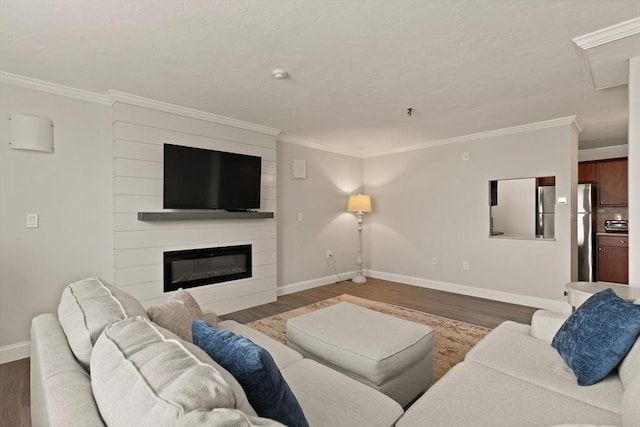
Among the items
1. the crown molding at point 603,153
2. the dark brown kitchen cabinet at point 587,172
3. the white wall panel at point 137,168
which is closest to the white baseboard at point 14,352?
the white wall panel at point 137,168

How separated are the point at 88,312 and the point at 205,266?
2.69 meters

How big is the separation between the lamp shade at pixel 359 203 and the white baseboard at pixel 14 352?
4.44 m

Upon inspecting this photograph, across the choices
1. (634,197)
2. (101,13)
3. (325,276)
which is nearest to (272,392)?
(101,13)

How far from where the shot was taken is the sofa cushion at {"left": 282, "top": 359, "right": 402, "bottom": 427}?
1247 millimetres

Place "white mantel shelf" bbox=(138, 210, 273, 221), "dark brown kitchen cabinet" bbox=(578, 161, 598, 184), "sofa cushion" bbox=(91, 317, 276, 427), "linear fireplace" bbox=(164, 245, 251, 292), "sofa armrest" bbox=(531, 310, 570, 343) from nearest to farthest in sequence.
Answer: "sofa cushion" bbox=(91, 317, 276, 427) < "sofa armrest" bbox=(531, 310, 570, 343) < "white mantel shelf" bbox=(138, 210, 273, 221) < "linear fireplace" bbox=(164, 245, 251, 292) < "dark brown kitchen cabinet" bbox=(578, 161, 598, 184)

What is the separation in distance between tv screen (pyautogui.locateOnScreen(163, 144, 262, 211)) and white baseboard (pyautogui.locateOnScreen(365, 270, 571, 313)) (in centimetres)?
287

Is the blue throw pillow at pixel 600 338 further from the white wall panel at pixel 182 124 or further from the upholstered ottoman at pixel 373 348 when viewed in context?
the white wall panel at pixel 182 124

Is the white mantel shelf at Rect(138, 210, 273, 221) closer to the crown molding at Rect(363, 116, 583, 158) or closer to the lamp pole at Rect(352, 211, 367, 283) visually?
the lamp pole at Rect(352, 211, 367, 283)

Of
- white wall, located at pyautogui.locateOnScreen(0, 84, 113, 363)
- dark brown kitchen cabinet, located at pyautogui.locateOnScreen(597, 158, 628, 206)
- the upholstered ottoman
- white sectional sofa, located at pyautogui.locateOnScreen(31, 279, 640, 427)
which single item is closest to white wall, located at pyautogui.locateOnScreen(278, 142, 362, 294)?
white wall, located at pyautogui.locateOnScreen(0, 84, 113, 363)

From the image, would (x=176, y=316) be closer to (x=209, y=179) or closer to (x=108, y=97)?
(x=209, y=179)

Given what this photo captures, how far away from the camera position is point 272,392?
0.95 meters

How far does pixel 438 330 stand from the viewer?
333 cm

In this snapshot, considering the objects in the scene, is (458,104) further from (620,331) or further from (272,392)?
(272,392)

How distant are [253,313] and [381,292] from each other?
79.2 inches
